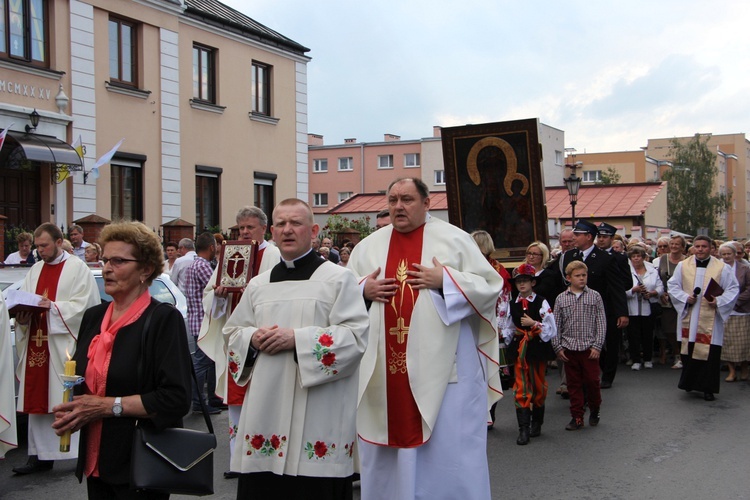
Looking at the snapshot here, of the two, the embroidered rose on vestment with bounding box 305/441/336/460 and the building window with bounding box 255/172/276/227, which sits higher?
the building window with bounding box 255/172/276/227

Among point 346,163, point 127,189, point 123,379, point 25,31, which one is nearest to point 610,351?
→ point 123,379

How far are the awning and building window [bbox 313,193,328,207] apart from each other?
44334 millimetres

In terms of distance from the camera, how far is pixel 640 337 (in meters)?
13.1

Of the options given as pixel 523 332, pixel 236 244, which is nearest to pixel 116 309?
pixel 236 244

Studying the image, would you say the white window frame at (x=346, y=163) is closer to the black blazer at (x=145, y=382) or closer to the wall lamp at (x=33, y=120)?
the wall lamp at (x=33, y=120)

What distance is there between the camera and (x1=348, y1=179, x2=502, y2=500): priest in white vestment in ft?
16.6

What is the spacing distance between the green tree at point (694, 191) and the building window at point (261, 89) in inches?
2118

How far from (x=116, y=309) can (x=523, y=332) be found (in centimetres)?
525

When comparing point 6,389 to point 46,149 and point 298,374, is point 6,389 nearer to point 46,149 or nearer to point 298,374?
point 298,374

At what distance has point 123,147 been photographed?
65.1 ft

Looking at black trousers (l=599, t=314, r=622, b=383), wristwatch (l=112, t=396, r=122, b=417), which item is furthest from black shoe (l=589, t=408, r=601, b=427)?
wristwatch (l=112, t=396, r=122, b=417)

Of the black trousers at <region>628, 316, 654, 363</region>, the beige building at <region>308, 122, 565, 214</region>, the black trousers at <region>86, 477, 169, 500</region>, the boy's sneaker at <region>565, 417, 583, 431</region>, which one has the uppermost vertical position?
the beige building at <region>308, 122, 565, 214</region>

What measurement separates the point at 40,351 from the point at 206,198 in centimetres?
1593

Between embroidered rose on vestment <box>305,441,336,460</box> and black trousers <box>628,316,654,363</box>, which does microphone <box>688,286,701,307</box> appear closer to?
black trousers <box>628,316,654,363</box>
